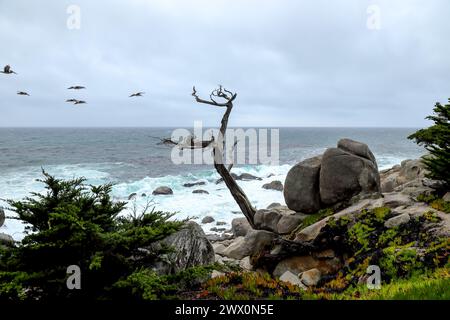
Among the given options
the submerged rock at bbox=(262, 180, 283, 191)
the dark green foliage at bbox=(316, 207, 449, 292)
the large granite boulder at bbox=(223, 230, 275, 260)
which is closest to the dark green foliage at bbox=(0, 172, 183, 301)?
the dark green foliage at bbox=(316, 207, 449, 292)

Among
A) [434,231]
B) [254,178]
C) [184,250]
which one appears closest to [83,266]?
[184,250]

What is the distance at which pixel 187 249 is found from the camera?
9.55 metres

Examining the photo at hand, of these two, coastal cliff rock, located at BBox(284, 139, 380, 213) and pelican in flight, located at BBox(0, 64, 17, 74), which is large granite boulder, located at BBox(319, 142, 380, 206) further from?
pelican in flight, located at BBox(0, 64, 17, 74)

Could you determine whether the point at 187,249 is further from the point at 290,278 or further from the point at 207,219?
the point at 207,219

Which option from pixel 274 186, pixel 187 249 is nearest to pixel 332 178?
pixel 187 249

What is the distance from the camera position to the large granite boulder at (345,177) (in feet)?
49.7

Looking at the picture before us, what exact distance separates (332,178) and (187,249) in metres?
8.65

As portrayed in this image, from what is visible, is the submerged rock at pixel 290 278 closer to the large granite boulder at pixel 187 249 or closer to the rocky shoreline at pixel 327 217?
the rocky shoreline at pixel 327 217

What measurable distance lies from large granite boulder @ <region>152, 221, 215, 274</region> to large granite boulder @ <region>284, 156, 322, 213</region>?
7.47 m

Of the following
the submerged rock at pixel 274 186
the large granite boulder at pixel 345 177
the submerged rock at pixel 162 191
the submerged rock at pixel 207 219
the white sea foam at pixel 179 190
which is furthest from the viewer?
the submerged rock at pixel 274 186

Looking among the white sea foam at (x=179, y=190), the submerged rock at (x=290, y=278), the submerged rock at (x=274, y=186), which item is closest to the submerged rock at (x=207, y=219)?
the white sea foam at (x=179, y=190)

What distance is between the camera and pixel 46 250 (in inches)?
251

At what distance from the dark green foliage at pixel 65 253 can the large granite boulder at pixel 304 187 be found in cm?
1044

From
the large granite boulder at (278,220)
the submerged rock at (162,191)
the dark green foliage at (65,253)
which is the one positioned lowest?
the submerged rock at (162,191)
